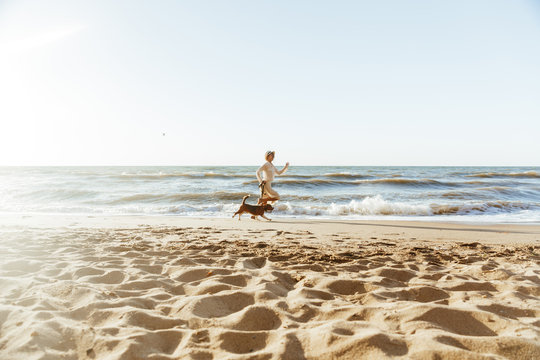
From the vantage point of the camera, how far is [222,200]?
1426 centimetres

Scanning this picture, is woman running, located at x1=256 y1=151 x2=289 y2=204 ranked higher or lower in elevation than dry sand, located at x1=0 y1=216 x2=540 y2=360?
higher

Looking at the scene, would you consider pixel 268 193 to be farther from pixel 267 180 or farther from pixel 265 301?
pixel 265 301

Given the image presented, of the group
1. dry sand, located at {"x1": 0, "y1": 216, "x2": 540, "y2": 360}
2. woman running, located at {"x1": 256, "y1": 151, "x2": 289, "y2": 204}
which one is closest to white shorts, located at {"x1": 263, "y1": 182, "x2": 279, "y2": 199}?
woman running, located at {"x1": 256, "y1": 151, "x2": 289, "y2": 204}

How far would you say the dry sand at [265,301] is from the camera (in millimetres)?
1926

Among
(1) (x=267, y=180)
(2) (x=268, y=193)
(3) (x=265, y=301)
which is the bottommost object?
(3) (x=265, y=301)

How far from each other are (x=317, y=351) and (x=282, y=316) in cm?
50

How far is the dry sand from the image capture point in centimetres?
193

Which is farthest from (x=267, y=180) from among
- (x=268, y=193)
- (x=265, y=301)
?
(x=265, y=301)

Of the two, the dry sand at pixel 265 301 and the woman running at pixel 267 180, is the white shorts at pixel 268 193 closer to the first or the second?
the woman running at pixel 267 180

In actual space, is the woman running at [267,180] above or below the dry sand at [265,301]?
above

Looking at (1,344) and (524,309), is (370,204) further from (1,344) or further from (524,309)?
(1,344)

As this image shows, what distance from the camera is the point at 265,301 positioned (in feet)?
8.61

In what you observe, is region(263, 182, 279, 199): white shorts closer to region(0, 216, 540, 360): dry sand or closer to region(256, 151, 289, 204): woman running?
region(256, 151, 289, 204): woman running

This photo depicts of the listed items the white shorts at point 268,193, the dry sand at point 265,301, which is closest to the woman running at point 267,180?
the white shorts at point 268,193
